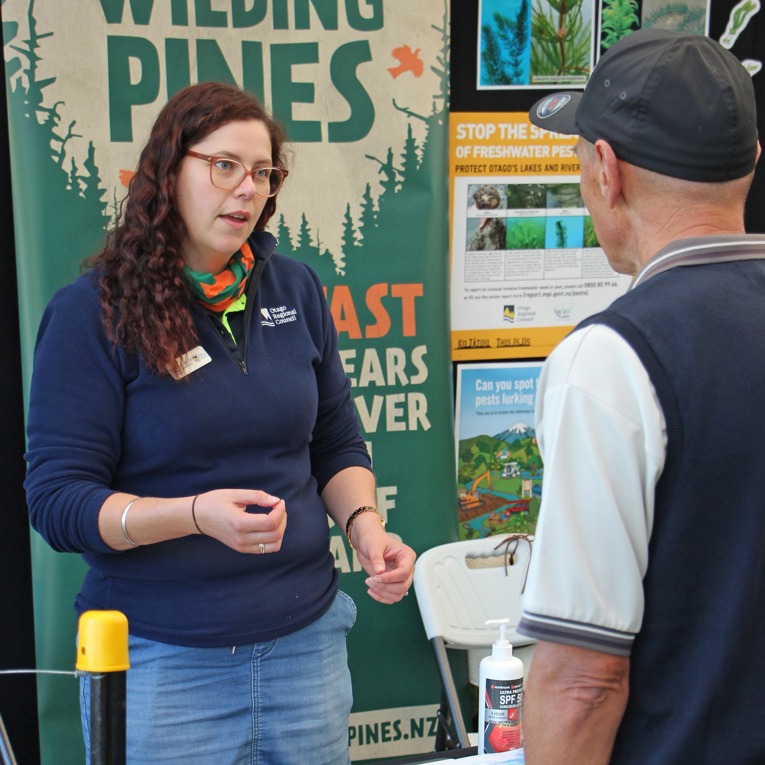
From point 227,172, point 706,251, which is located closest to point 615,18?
point 227,172

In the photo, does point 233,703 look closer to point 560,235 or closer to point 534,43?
point 560,235

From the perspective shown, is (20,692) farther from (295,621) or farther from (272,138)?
(272,138)

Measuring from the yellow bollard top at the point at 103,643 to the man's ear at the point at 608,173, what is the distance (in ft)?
2.11

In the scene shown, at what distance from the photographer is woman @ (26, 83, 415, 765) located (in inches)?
53.7

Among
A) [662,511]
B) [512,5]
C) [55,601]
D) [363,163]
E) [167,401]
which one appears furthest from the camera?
[512,5]

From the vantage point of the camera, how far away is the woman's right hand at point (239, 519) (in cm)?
130

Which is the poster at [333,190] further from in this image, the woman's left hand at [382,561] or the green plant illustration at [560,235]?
the woman's left hand at [382,561]

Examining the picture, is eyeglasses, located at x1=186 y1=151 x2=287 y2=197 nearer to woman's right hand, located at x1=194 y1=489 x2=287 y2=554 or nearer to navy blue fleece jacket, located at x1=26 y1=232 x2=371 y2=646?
navy blue fleece jacket, located at x1=26 y1=232 x2=371 y2=646

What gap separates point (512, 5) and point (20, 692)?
229cm

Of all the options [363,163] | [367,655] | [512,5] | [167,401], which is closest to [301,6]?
[363,163]

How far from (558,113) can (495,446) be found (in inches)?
63.1

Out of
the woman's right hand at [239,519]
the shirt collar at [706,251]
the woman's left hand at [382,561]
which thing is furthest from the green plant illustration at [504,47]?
the shirt collar at [706,251]

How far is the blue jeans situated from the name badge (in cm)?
42

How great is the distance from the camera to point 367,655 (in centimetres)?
251
